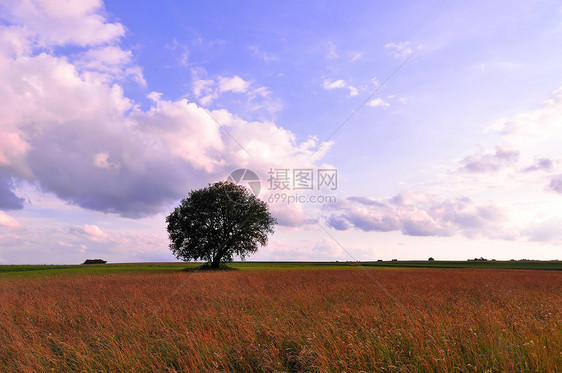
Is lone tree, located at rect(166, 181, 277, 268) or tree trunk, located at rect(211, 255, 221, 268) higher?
lone tree, located at rect(166, 181, 277, 268)

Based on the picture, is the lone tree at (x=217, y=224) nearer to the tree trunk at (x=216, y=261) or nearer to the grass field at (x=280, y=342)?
the tree trunk at (x=216, y=261)

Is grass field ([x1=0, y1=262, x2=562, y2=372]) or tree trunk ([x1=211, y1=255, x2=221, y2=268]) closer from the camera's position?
grass field ([x1=0, y1=262, x2=562, y2=372])

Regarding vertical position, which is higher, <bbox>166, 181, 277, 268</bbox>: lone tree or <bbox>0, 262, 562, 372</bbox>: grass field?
<bbox>166, 181, 277, 268</bbox>: lone tree

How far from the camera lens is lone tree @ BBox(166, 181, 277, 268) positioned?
131 feet

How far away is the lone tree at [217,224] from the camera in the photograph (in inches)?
1575

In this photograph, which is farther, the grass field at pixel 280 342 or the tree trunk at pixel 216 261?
the tree trunk at pixel 216 261

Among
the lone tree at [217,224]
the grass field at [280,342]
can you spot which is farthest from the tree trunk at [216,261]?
the grass field at [280,342]

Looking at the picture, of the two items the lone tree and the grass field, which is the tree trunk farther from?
the grass field

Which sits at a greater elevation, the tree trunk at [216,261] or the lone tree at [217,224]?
the lone tree at [217,224]

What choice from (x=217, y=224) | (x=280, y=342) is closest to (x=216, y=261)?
(x=217, y=224)

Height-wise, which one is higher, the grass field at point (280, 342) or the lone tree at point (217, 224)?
the lone tree at point (217, 224)

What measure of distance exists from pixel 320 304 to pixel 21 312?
373 inches

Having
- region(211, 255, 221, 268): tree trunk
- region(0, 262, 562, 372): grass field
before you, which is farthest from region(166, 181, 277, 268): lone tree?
region(0, 262, 562, 372): grass field

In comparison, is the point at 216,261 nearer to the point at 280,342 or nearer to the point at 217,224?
the point at 217,224
